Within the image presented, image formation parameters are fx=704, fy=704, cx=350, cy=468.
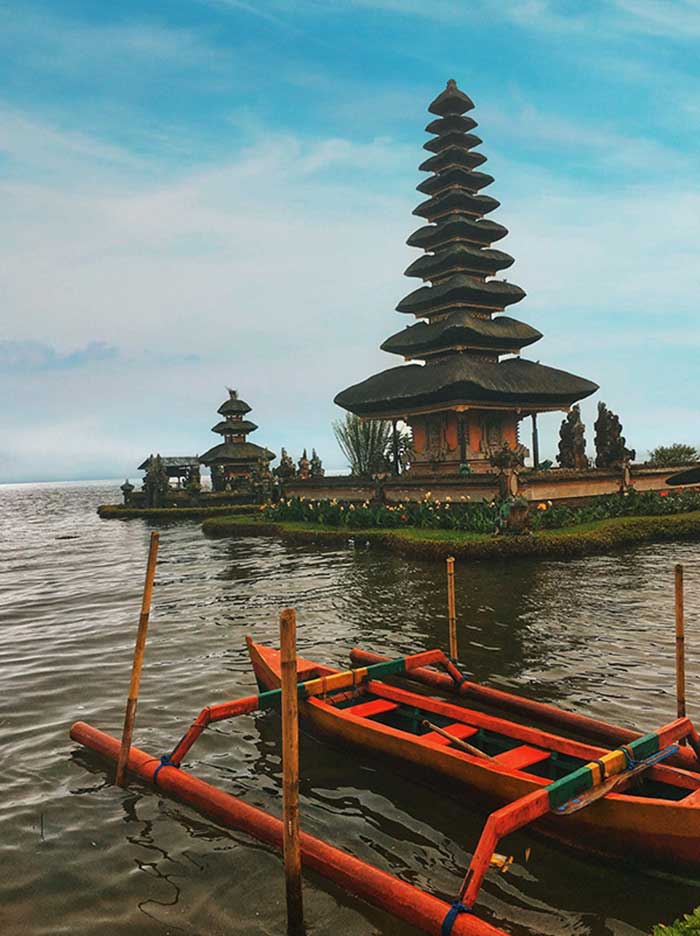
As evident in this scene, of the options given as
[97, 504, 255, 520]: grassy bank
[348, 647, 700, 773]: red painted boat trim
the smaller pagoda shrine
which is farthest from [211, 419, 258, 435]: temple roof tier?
[348, 647, 700, 773]: red painted boat trim

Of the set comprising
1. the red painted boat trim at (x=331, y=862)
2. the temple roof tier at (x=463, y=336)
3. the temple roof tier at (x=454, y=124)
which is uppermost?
the temple roof tier at (x=454, y=124)

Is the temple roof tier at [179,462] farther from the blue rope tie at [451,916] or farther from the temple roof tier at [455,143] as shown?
the blue rope tie at [451,916]

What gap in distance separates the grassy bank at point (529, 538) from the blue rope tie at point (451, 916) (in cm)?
1643

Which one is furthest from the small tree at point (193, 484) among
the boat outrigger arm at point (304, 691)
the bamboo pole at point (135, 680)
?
the bamboo pole at point (135, 680)

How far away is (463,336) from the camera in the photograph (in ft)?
113

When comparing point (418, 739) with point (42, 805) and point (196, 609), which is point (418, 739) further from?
point (196, 609)

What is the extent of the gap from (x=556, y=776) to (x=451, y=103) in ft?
134

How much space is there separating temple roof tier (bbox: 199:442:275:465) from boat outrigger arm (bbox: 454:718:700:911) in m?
48.7

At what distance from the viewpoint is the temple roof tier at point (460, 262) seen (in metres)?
36.7

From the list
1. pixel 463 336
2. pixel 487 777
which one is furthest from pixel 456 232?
pixel 487 777

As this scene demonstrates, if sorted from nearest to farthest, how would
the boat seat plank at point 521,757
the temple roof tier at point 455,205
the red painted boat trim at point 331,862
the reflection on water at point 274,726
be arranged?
the red painted boat trim at point 331,862 → the reflection on water at point 274,726 → the boat seat plank at point 521,757 → the temple roof tier at point 455,205

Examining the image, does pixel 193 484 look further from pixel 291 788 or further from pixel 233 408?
pixel 291 788

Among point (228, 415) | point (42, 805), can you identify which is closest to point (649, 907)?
point (42, 805)

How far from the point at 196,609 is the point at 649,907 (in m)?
13.5
